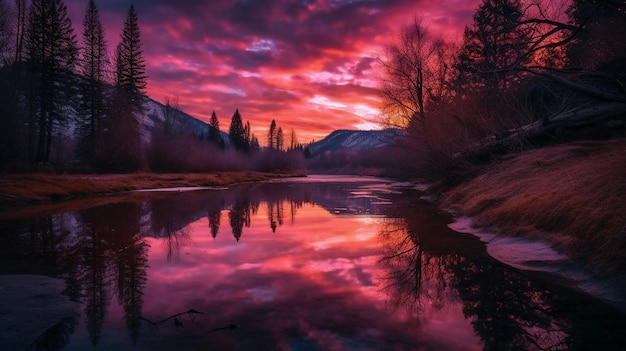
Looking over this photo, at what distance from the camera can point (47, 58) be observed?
109 feet

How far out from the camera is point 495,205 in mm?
9633

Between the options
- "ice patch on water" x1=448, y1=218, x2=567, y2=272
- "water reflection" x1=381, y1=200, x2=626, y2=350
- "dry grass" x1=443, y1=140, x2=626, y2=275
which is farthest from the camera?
"ice patch on water" x1=448, y1=218, x2=567, y2=272

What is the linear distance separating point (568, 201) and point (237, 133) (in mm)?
88475

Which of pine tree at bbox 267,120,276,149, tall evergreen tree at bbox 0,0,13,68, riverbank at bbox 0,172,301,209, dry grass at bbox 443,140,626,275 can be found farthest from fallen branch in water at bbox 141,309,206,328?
pine tree at bbox 267,120,276,149

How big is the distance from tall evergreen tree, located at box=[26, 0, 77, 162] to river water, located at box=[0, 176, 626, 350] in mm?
31243

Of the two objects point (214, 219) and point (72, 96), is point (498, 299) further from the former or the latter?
point (72, 96)

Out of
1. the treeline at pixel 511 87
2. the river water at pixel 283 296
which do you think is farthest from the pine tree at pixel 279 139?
the river water at pixel 283 296

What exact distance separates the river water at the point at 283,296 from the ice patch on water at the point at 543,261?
0.56 ft

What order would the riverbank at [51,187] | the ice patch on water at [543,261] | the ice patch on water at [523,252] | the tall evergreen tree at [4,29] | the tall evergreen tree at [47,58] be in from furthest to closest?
the tall evergreen tree at [47,58]
the tall evergreen tree at [4,29]
the riverbank at [51,187]
the ice patch on water at [523,252]
the ice patch on water at [543,261]

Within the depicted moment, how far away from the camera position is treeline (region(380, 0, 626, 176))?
5.17 m

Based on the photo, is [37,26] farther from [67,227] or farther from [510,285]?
[510,285]

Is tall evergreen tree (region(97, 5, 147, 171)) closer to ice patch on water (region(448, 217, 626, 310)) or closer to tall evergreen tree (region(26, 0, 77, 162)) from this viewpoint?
tall evergreen tree (region(26, 0, 77, 162))

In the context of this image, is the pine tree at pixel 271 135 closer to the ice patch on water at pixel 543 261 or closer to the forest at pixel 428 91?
the forest at pixel 428 91

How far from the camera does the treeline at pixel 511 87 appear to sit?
517cm
